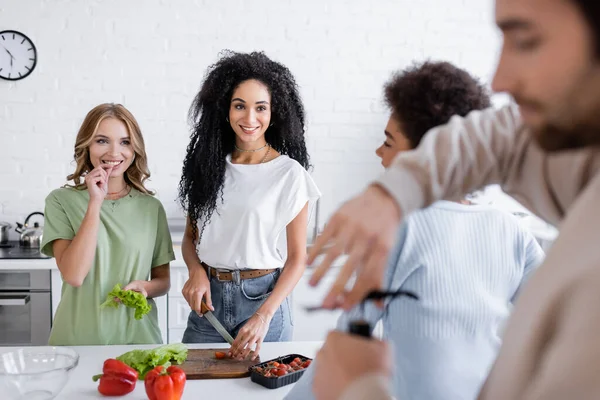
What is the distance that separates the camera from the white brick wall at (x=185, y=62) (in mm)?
3568

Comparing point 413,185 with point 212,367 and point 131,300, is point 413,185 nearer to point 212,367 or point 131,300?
point 212,367

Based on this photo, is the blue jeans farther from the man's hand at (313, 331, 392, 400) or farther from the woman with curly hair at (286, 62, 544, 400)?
the man's hand at (313, 331, 392, 400)

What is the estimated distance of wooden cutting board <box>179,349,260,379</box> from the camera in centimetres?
161

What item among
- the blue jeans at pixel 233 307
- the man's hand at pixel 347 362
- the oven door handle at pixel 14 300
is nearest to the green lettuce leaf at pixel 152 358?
the blue jeans at pixel 233 307

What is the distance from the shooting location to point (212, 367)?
1648 mm

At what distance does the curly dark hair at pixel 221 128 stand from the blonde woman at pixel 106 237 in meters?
0.17

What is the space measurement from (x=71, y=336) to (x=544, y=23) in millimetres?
1906

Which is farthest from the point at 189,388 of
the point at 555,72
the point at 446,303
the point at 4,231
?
the point at 4,231

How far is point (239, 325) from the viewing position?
202 cm

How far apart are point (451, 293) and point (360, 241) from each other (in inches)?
18.9

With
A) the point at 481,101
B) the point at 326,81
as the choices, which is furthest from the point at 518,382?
the point at 326,81

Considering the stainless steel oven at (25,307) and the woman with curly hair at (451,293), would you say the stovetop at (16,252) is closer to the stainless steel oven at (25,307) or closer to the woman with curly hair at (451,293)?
the stainless steel oven at (25,307)

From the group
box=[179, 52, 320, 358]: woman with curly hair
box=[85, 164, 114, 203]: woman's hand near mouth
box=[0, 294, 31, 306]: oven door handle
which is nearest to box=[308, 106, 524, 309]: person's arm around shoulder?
box=[179, 52, 320, 358]: woman with curly hair

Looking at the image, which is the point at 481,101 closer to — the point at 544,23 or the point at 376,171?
the point at 544,23
